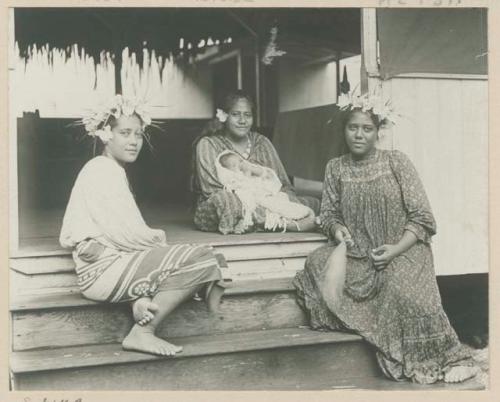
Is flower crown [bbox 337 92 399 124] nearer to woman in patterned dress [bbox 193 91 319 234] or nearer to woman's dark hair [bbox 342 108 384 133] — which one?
woman's dark hair [bbox 342 108 384 133]

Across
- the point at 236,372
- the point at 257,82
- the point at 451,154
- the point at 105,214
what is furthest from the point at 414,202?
the point at 257,82

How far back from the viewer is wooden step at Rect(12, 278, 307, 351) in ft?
11.0

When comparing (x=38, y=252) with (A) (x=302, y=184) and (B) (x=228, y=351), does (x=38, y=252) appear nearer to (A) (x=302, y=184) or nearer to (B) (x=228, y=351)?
(B) (x=228, y=351)

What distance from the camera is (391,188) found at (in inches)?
151

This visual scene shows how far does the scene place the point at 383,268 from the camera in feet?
12.0

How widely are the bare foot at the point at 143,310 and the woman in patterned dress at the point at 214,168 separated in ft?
4.28

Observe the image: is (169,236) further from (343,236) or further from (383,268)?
(383,268)

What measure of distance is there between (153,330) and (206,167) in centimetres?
178

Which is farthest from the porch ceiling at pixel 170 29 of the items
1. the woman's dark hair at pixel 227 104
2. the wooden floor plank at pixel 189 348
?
the wooden floor plank at pixel 189 348

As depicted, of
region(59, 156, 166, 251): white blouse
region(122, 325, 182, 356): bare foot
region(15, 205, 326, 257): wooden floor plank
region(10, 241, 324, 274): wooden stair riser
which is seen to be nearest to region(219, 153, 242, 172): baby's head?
region(15, 205, 326, 257): wooden floor plank

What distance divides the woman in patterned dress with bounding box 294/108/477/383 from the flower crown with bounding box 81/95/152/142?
1.27 metres

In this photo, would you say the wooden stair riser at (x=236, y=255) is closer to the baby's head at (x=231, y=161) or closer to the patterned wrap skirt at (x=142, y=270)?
the patterned wrap skirt at (x=142, y=270)

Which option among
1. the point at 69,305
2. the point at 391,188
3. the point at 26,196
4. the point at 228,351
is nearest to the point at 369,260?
the point at 391,188

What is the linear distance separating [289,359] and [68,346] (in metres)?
1.16
